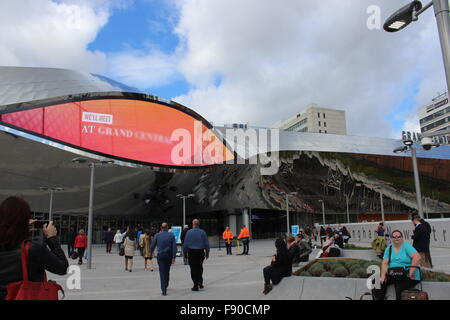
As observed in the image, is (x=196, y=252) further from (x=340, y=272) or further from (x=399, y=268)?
(x=399, y=268)

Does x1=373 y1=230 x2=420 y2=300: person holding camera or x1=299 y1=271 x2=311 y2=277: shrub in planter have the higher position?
x1=373 y1=230 x2=420 y2=300: person holding camera

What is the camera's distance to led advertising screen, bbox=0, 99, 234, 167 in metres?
30.1

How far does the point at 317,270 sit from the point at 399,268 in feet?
8.90

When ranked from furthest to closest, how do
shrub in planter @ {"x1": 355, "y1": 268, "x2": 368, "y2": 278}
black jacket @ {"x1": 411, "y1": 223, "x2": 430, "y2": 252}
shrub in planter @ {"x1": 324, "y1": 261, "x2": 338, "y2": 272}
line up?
black jacket @ {"x1": 411, "y1": 223, "x2": 430, "y2": 252} → shrub in planter @ {"x1": 324, "y1": 261, "x2": 338, "y2": 272} → shrub in planter @ {"x1": 355, "y1": 268, "x2": 368, "y2": 278}

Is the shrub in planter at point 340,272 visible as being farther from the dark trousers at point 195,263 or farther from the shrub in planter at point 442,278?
the dark trousers at point 195,263

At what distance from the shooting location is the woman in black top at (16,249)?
270 cm

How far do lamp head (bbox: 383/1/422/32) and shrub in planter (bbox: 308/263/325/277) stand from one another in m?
4.86

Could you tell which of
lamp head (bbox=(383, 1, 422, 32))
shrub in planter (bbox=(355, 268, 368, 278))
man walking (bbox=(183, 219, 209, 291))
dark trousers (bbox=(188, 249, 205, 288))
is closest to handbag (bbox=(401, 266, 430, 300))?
shrub in planter (bbox=(355, 268, 368, 278))

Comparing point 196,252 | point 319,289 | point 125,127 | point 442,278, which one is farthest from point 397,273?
point 125,127

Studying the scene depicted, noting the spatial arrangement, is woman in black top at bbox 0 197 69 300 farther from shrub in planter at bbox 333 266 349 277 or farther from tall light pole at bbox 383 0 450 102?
shrub in planter at bbox 333 266 349 277

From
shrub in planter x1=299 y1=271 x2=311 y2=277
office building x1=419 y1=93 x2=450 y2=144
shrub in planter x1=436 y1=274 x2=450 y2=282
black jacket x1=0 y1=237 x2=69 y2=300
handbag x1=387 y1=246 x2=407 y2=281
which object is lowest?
shrub in planter x1=299 y1=271 x2=311 y2=277

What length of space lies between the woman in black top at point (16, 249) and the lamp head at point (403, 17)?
20.4 feet

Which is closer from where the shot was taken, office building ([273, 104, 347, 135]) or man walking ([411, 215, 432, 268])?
man walking ([411, 215, 432, 268])
